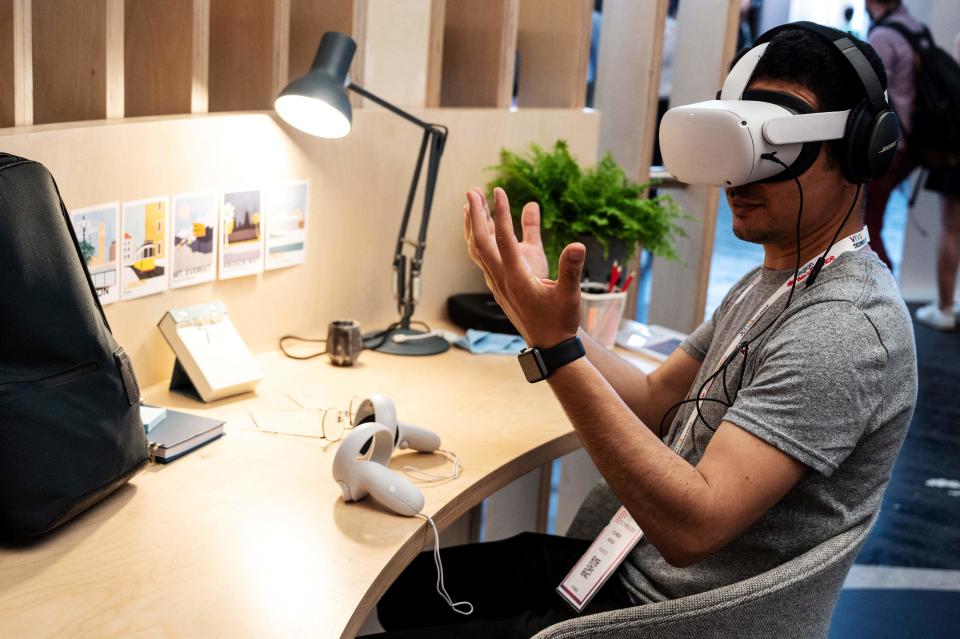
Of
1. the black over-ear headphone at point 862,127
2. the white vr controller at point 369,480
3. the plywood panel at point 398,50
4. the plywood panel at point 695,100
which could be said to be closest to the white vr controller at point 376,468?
the white vr controller at point 369,480

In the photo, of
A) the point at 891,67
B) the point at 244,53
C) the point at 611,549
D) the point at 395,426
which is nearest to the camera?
the point at 611,549

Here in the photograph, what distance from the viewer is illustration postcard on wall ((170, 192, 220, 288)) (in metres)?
1.84

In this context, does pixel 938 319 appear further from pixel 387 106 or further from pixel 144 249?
pixel 144 249

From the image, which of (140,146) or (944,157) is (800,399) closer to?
(140,146)

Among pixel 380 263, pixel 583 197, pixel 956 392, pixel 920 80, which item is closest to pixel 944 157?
pixel 920 80

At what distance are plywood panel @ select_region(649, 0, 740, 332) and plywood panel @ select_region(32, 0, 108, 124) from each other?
1.69m

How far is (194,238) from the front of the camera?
1.88 metres

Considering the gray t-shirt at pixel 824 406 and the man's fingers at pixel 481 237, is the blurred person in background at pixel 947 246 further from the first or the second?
the man's fingers at pixel 481 237

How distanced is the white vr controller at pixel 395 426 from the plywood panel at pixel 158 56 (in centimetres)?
68

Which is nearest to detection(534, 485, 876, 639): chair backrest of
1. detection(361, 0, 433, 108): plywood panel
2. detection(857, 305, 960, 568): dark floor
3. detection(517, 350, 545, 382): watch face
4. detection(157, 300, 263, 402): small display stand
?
detection(517, 350, 545, 382): watch face

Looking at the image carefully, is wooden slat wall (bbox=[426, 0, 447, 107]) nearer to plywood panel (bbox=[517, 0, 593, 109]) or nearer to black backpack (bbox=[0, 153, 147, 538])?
plywood panel (bbox=[517, 0, 593, 109])

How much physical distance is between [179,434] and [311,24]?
105 cm

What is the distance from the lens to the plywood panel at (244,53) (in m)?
1.99

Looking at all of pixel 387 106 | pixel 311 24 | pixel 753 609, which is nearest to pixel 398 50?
pixel 311 24
